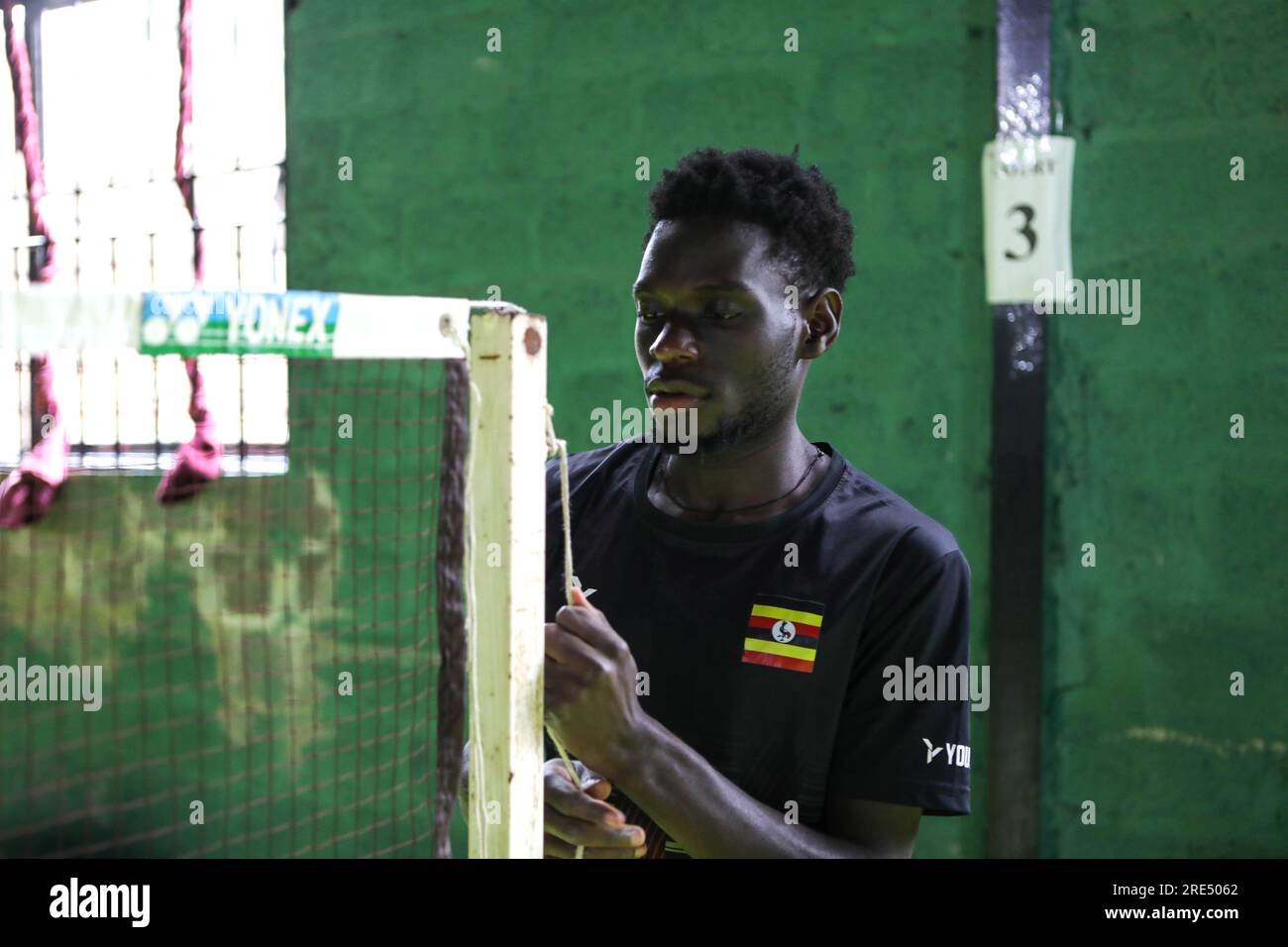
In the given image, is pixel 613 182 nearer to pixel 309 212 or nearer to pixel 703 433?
pixel 309 212

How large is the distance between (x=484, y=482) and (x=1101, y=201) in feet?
6.44

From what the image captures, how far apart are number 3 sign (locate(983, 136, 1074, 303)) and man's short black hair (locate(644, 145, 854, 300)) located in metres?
1.06

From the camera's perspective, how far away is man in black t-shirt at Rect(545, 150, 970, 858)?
1.35 metres

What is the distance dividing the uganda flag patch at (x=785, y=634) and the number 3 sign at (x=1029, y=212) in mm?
1442

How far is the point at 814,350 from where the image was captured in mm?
1586

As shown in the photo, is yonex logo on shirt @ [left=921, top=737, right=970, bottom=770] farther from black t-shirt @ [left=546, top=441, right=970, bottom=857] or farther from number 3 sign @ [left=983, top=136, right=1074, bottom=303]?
number 3 sign @ [left=983, top=136, right=1074, bottom=303]

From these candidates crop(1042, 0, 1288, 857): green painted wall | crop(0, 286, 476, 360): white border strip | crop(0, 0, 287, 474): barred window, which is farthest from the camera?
crop(0, 0, 287, 474): barred window

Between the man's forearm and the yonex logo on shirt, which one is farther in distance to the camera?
the yonex logo on shirt

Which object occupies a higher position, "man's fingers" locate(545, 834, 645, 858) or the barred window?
the barred window

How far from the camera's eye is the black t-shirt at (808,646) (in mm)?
1376

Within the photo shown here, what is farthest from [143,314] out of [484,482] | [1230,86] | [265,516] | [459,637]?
[265,516]
